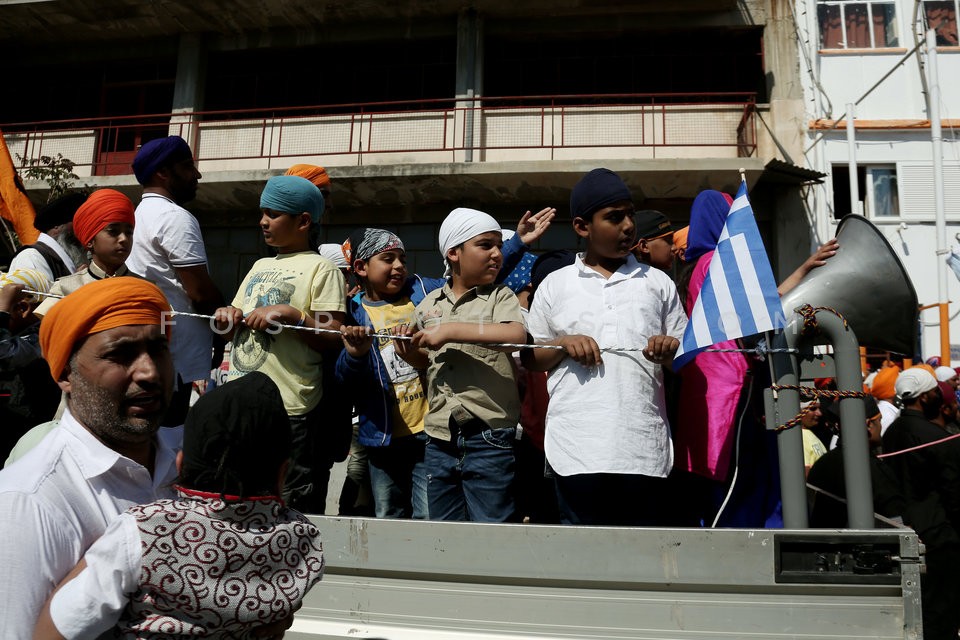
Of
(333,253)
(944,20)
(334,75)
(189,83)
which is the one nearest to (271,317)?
(333,253)

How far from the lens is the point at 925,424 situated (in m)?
5.21

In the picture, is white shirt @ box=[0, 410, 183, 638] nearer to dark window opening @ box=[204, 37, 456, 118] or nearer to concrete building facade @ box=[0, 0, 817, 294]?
concrete building facade @ box=[0, 0, 817, 294]

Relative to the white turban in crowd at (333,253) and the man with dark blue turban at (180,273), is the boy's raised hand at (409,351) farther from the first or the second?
the white turban in crowd at (333,253)

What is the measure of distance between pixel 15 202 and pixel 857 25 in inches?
620

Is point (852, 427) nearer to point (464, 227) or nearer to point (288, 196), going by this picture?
point (464, 227)

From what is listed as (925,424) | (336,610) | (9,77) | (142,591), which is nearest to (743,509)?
(336,610)

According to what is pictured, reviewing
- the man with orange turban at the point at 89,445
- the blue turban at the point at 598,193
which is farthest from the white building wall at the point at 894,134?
the man with orange turban at the point at 89,445

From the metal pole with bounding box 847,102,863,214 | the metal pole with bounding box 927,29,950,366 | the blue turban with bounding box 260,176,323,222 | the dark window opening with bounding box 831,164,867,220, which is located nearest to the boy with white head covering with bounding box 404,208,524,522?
the blue turban with bounding box 260,176,323,222

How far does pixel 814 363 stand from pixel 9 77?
21.4m

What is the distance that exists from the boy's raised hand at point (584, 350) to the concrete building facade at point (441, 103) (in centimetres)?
1097

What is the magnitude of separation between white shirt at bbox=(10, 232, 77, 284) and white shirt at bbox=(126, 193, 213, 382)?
471mm

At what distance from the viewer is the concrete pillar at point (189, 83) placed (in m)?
16.2

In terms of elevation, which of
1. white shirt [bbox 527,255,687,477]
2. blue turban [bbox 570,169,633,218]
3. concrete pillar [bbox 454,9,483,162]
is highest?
concrete pillar [bbox 454,9,483,162]

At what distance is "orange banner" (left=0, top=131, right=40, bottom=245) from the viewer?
482cm
